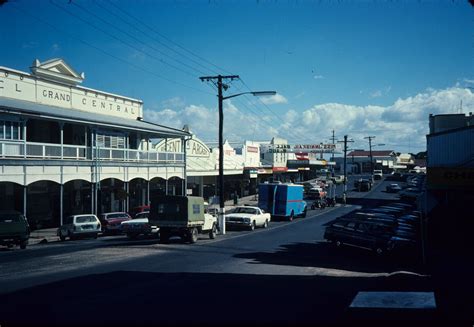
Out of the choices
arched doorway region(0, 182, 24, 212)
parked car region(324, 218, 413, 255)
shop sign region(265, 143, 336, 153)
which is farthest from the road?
shop sign region(265, 143, 336, 153)

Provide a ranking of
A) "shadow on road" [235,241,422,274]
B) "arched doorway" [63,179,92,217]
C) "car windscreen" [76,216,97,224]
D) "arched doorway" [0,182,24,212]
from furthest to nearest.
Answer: "arched doorway" [63,179,92,217] → "arched doorway" [0,182,24,212] → "car windscreen" [76,216,97,224] → "shadow on road" [235,241,422,274]

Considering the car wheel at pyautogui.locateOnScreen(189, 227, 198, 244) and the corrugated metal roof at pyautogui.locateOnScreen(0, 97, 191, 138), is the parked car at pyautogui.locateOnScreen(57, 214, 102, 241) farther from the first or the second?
the car wheel at pyautogui.locateOnScreen(189, 227, 198, 244)

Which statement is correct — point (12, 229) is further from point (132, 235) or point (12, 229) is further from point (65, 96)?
point (65, 96)

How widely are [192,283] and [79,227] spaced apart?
54.1 feet

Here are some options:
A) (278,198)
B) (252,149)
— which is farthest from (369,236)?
(252,149)

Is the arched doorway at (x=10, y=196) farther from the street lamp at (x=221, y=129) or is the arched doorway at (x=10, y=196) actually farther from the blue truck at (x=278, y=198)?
the blue truck at (x=278, y=198)

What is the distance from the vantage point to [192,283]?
14000mm

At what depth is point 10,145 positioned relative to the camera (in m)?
28.1

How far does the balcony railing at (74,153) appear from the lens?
92.7 ft

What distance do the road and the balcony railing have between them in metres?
7.43

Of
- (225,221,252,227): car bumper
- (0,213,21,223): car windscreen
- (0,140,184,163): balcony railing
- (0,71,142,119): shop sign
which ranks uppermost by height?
(0,71,142,119): shop sign

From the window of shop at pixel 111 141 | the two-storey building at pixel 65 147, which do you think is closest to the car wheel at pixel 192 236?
the two-storey building at pixel 65 147

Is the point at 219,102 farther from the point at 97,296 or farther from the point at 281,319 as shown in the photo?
the point at 281,319

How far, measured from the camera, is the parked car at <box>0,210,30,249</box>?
23.4 metres
